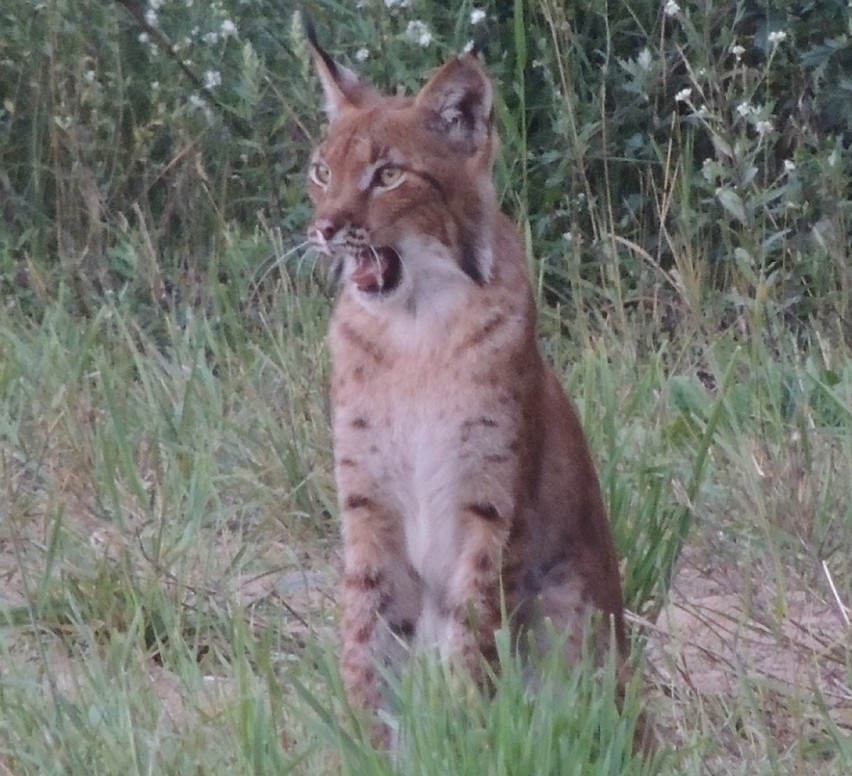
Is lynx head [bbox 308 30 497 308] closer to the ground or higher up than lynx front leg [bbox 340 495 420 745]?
higher up

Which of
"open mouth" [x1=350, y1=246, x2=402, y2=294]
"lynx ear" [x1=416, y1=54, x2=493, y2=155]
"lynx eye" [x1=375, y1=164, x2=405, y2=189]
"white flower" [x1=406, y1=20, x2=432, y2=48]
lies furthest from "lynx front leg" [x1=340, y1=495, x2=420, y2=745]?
"white flower" [x1=406, y1=20, x2=432, y2=48]

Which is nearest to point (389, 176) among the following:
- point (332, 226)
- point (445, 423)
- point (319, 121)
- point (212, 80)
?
point (332, 226)

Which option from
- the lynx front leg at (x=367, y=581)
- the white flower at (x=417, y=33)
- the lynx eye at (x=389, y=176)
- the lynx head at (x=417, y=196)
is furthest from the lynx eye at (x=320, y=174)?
the white flower at (x=417, y=33)

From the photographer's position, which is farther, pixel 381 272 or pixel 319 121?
pixel 319 121

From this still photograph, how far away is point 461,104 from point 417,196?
0.67 feet

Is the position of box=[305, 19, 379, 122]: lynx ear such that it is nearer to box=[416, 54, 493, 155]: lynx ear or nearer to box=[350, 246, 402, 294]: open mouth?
box=[416, 54, 493, 155]: lynx ear

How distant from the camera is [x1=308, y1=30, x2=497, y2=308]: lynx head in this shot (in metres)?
3.31

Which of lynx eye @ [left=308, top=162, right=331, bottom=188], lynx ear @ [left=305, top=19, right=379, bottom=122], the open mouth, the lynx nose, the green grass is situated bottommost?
the green grass

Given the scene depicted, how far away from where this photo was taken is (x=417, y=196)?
131 inches

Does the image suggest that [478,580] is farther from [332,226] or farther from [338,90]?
[338,90]

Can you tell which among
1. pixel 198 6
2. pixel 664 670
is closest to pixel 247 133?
pixel 198 6

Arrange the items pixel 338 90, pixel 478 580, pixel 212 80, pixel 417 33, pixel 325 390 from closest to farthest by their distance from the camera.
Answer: pixel 478 580 → pixel 338 90 → pixel 325 390 → pixel 417 33 → pixel 212 80

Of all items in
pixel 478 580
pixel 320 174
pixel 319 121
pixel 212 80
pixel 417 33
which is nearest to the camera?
pixel 478 580

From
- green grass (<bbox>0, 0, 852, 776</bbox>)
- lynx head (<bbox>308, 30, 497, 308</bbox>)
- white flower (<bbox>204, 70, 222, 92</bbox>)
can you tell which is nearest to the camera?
green grass (<bbox>0, 0, 852, 776</bbox>)
